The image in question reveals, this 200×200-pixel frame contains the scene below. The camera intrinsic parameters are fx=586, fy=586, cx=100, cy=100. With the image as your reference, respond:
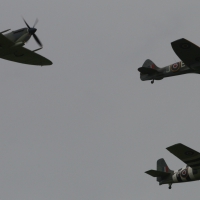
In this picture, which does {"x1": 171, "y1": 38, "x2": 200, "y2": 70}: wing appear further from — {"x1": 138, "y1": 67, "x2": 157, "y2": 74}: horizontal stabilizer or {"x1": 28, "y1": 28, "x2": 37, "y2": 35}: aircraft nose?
{"x1": 28, "y1": 28, "x2": 37, "y2": 35}: aircraft nose

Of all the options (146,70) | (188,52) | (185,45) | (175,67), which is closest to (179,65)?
(175,67)

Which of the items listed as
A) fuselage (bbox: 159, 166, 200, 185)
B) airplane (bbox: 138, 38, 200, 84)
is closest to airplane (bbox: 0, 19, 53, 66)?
airplane (bbox: 138, 38, 200, 84)

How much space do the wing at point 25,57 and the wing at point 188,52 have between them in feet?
30.3

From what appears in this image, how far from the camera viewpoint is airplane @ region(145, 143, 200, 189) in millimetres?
35219

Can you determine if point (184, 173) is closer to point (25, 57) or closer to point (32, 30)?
point (32, 30)

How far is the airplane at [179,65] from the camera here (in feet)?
122

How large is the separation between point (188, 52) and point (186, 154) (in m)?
6.74

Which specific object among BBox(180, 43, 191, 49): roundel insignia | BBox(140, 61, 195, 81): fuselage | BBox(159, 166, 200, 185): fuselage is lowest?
BBox(159, 166, 200, 185): fuselage

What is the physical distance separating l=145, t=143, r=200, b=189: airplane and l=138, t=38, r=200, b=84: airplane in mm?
6367

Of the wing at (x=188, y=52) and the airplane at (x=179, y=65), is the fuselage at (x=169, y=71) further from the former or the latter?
the wing at (x=188, y=52)

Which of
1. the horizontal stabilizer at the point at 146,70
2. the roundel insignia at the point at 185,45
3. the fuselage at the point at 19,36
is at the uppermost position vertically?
the fuselage at the point at 19,36

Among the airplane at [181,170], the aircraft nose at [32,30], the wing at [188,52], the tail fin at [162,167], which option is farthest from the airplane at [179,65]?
the aircraft nose at [32,30]

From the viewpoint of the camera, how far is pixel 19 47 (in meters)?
36.9

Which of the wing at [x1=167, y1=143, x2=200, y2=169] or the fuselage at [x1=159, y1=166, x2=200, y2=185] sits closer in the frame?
the wing at [x1=167, y1=143, x2=200, y2=169]
